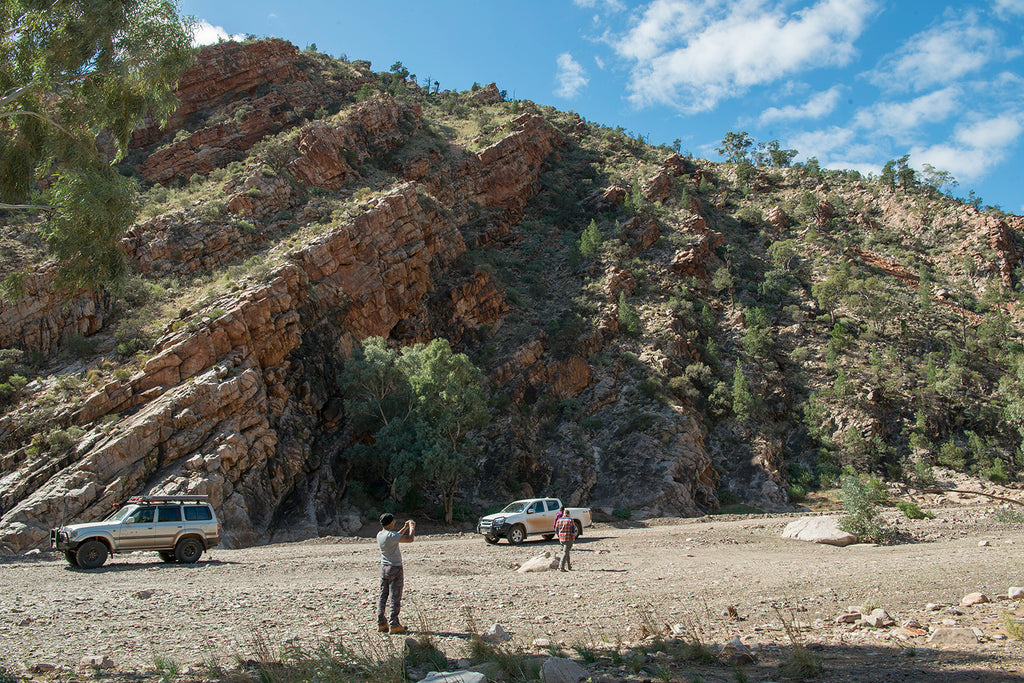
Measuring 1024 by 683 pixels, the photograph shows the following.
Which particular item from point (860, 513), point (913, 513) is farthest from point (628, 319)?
point (860, 513)

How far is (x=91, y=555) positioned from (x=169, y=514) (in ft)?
6.17

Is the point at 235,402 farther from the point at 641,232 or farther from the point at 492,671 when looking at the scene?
the point at 641,232

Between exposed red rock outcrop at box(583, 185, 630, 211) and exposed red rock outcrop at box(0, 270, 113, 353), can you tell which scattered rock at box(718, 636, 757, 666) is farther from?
exposed red rock outcrop at box(583, 185, 630, 211)

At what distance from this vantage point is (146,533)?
50.9 feet

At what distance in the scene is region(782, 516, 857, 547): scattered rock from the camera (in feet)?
57.9

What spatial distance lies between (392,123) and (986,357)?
53.5 meters

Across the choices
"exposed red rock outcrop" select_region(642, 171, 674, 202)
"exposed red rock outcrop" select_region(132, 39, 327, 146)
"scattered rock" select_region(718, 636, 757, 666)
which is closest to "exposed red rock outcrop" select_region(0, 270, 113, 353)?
"exposed red rock outcrop" select_region(132, 39, 327, 146)

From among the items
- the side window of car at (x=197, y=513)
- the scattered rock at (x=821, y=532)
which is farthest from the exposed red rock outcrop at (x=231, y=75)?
the scattered rock at (x=821, y=532)

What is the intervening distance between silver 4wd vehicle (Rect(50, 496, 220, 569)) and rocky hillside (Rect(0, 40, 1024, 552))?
19.5 ft

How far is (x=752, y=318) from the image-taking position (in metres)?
46.6

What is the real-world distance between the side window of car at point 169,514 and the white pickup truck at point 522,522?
9552 mm

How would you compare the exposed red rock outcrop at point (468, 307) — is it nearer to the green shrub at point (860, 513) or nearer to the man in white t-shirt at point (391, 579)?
the green shrub at point (860, 513)

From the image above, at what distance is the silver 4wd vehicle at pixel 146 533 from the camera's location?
48.5 feet

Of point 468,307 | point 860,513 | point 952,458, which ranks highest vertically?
point 468,307
